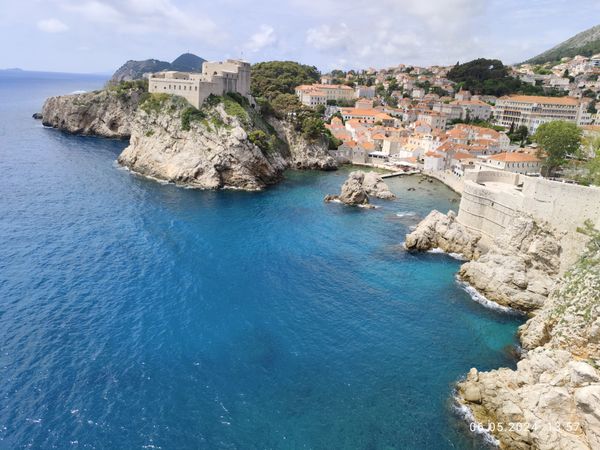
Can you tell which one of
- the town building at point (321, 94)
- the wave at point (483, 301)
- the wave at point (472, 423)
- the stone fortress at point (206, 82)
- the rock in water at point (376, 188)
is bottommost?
the wave at point (472, 423)

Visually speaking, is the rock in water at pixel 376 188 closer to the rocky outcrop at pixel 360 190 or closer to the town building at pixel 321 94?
the rocky outcrop at pixel 360 190

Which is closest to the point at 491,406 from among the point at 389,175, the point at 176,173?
the point at 176,173

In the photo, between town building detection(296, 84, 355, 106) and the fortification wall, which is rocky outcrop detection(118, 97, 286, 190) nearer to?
the fortification wall

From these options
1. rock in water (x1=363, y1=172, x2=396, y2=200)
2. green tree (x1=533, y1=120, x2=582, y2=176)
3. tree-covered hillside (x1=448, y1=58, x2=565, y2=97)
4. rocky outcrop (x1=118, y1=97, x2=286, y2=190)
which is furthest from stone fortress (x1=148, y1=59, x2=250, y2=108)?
tree-covered hillside (x1=448, y1=58, x2=565, y2=97)

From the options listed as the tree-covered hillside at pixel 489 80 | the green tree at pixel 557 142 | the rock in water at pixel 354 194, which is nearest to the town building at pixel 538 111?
the tree-covered hillside at pixel 489 80

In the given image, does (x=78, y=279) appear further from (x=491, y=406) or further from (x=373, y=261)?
(x=491, y=406)

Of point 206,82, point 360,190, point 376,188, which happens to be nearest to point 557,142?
point 376,188
